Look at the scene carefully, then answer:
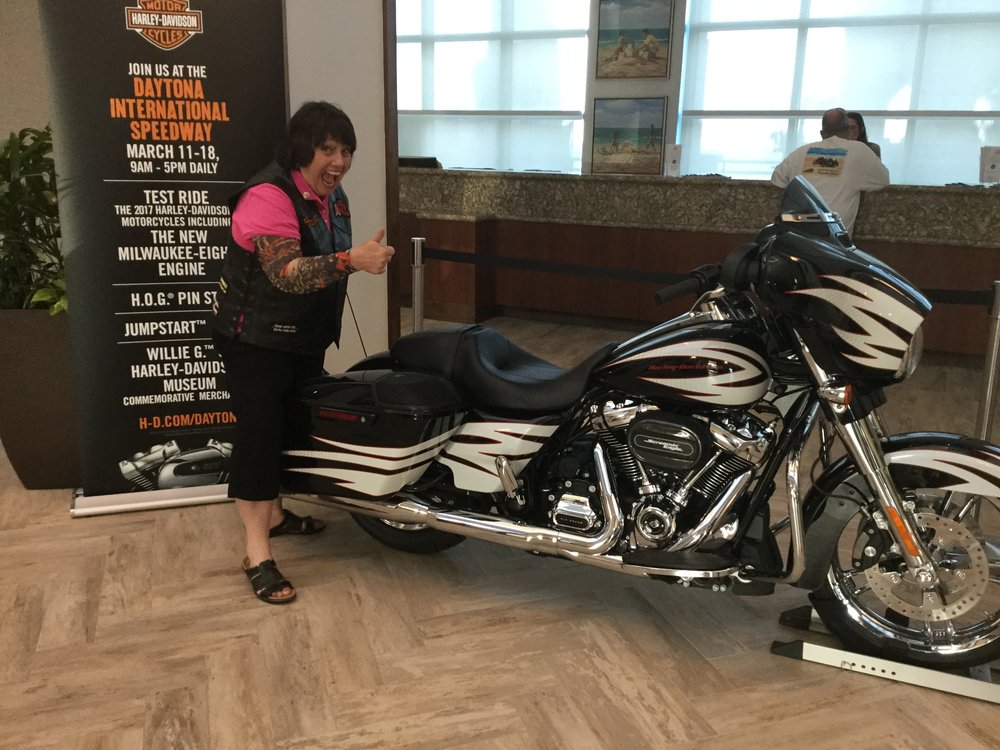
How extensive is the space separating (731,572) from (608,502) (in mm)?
347

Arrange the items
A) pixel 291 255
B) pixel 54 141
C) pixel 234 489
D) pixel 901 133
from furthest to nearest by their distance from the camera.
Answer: pixel 901 133 < pixel 54 141 < pixel 234 489 < pixel 291 255

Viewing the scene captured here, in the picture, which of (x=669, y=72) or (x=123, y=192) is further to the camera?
(x=669, y=72)

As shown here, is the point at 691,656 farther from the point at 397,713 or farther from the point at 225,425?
the point at 225,425

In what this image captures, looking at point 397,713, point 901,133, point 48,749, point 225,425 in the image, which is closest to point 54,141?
point 225,425

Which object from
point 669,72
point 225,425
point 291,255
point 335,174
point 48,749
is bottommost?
point 48,749

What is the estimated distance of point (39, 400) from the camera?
3.17 meters

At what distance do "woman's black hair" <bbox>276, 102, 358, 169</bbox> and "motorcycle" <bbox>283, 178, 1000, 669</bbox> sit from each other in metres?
0.62

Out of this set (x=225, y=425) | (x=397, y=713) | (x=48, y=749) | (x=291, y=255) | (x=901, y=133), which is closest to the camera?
(x=48, y=749)

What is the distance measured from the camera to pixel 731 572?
2080 mm

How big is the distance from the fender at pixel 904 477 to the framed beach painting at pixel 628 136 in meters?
7.34

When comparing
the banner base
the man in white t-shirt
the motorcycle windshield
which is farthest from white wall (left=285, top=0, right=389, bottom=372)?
the man in white t-shirt

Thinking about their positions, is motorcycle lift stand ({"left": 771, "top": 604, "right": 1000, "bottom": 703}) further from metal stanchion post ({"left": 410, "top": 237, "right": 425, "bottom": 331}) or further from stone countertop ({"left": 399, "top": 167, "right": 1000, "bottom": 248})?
stone countertop ({"left": 399, "top": 167, "right": 1000, "bottom": 248})

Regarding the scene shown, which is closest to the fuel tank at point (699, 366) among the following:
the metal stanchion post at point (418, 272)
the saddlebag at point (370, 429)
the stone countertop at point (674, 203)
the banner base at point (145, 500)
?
the saddlebag at point (370, 429)

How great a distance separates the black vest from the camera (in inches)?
89.4
